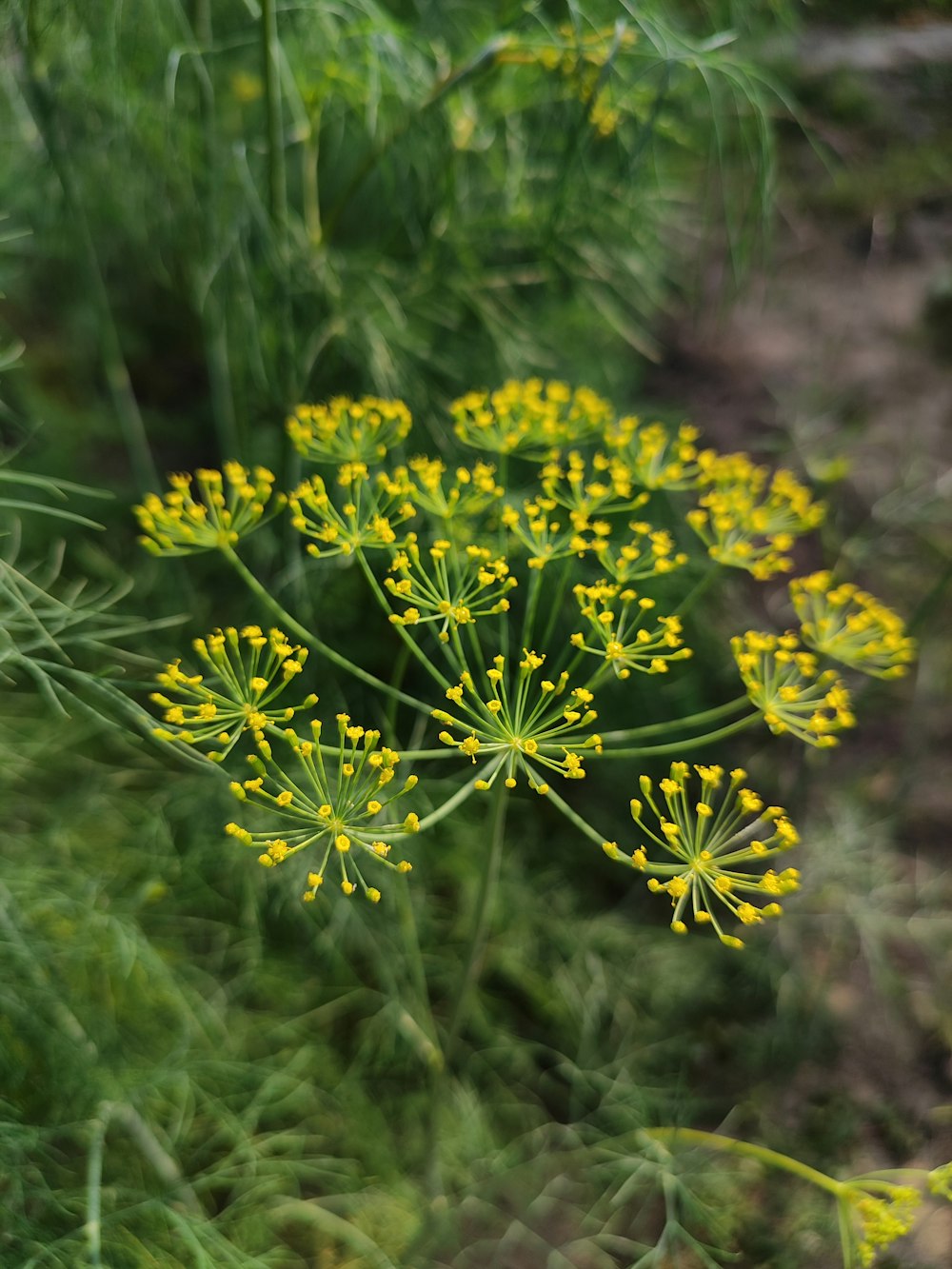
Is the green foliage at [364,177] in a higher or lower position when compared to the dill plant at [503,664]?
higher

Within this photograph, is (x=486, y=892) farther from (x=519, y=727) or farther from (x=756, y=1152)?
(x=756, y=1152)

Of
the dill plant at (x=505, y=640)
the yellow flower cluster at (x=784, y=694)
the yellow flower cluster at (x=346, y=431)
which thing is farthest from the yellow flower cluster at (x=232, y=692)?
the yellow flower cluster at (x=784, y=694)

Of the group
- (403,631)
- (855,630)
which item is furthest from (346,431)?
(855,630)

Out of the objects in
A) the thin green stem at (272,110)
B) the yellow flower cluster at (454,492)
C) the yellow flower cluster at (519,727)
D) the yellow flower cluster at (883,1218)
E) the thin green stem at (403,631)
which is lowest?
the yellow flower cluster at (883,1218)

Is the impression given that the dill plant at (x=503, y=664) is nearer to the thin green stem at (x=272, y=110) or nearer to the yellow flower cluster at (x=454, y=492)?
the yellow flower cluster at (x=454, y=492)

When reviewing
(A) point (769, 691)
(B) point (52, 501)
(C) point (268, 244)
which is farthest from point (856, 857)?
(B) point (52, 501)

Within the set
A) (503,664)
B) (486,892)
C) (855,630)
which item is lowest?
(486,892)
